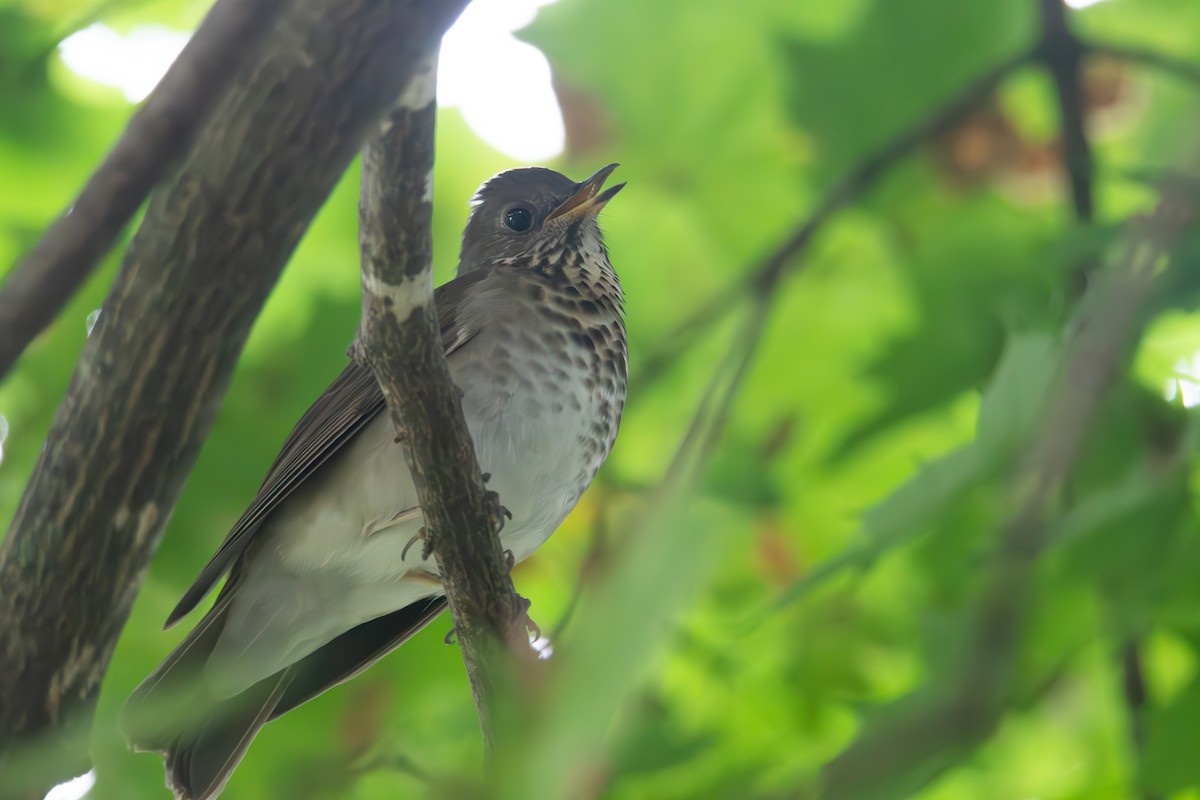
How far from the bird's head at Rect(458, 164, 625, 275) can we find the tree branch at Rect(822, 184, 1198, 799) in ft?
9.02

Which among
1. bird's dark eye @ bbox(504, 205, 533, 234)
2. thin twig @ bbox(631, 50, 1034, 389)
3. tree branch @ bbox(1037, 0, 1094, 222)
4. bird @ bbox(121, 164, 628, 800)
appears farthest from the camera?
bird's dark eye @ bbox(504, 205, 533, 234)

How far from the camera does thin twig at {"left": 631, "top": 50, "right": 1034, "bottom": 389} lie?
7.72 feet

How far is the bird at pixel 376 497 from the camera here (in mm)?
3008

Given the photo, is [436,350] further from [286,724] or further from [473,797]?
[286,724]

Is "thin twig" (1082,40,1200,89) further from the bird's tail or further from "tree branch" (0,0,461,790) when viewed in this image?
the bird's tail

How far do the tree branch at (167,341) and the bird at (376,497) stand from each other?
0.75 m

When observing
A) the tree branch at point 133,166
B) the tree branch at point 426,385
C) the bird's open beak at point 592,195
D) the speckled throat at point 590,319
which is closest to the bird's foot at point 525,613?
the tree branch at point 426,385

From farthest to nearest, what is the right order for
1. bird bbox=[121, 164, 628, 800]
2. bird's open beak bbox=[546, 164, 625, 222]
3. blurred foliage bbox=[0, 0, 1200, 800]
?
bird's open beak bbox=[546, 164, 625, 222]
bird bbox=[121, 164, 628, 800]
blurred foliage bbox=[0, 0, 1200, 800]

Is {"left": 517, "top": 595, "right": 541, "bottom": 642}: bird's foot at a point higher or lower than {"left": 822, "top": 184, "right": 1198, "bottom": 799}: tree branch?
higher

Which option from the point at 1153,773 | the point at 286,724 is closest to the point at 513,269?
Answer: the point at 286,724

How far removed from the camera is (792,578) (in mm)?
3375

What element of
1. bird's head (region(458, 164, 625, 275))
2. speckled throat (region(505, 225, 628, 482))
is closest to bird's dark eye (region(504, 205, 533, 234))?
bird's head (region(458, 164, 625, 275))

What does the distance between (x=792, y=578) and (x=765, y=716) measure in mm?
459

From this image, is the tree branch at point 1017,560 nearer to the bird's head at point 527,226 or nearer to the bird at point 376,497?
the bird at point 376,497
